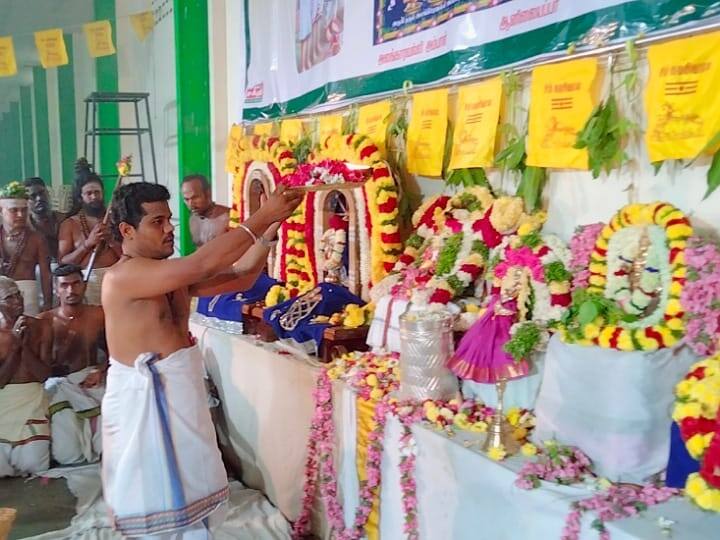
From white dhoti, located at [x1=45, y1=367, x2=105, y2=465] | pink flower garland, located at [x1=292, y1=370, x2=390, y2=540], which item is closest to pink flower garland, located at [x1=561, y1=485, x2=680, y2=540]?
pink flower garland, located at [x1=292, y1=370, x2=390, y2=540]

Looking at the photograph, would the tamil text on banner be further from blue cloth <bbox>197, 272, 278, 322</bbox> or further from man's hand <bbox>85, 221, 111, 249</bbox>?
man's hand <bbox>85, 221, 111, 249</bbox>

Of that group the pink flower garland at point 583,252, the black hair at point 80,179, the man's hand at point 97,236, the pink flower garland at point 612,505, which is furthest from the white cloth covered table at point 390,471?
the black hair at point 80,179

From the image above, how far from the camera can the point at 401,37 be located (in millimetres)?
3188

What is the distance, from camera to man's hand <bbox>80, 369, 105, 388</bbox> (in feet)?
14.4

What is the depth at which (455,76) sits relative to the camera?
2.85 metres

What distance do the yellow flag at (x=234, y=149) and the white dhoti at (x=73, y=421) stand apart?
5.57 ft

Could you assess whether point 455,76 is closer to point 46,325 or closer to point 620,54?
point 620,54

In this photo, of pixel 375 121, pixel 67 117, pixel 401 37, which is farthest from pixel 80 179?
pixel 401 37

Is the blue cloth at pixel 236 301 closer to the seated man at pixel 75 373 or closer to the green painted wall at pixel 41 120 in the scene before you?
the seated man at pixel 75 373

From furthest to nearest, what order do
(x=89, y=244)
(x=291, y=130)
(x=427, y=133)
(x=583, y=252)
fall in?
(x=89, y=244), (x=291, y=130), (x=427, y=133), (x=583, y=252)

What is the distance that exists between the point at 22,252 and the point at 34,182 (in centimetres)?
61

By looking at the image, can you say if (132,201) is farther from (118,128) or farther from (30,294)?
(118,128)

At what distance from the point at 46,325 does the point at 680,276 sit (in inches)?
147

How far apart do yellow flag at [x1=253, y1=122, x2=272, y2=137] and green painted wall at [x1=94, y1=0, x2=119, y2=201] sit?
1.25m
